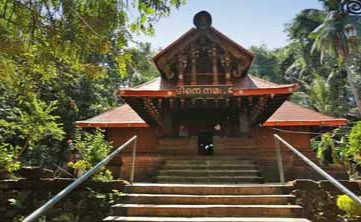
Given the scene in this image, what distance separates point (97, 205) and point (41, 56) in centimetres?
242

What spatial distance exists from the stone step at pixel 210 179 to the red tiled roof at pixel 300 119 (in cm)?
395

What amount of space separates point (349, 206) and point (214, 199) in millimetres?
2028

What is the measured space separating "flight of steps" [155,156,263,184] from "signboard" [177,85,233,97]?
1.44m

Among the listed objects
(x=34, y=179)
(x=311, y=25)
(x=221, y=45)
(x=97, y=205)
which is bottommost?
(x=97, y=205)

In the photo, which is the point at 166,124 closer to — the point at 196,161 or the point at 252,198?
the point at 196,161

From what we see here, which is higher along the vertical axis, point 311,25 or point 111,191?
A: point 311,25

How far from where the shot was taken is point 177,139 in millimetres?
8086

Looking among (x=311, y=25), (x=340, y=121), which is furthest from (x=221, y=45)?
(x=311, y=25)

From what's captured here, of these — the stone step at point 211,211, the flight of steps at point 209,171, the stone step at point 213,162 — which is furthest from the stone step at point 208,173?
the stone step at point 211,211

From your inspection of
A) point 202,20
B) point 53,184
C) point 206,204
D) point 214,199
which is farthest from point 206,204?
point 202,20

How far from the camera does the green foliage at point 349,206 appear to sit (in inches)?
183

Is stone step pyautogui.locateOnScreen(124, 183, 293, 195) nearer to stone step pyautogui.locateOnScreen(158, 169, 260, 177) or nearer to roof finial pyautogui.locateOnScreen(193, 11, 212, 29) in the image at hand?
stone step pyautogui.locateOnScreen(158, 169, 260, 177)

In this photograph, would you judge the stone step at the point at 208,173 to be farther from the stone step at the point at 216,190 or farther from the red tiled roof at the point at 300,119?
the red tiled roof at the point at 300,119

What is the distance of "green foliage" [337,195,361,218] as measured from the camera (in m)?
4.66
